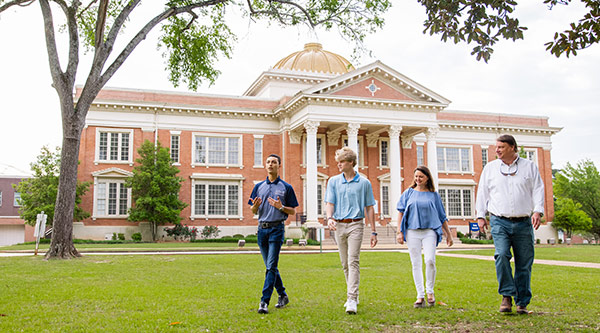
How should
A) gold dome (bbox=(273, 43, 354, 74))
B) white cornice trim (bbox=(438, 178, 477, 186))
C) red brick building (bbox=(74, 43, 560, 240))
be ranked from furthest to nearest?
gold dome (bbox=(273, 43, 354, 74)) → white cornice trim (bbox=(438, 178, 477, 186)) → red brick building (bbox=(74, 43, 560, 240))

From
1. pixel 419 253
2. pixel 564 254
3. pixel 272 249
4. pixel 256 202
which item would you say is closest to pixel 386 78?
pixel 564 254

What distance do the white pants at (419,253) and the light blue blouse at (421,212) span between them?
0.31 feet

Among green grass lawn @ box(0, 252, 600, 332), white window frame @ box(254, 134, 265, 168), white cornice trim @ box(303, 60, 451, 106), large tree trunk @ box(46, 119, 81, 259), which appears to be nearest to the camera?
green grass lawn @ box(0, 252, 600, 332)

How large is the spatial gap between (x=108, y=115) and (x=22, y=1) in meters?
18.3

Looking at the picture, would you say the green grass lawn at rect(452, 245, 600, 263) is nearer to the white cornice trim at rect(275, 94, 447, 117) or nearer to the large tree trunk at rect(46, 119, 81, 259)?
the white cornice trim at rect(275, 94, 447, 117)

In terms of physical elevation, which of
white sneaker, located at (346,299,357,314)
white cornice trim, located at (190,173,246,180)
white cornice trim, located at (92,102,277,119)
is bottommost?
white sneaker, located at (346,299,357,314)

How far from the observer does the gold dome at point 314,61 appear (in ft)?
139

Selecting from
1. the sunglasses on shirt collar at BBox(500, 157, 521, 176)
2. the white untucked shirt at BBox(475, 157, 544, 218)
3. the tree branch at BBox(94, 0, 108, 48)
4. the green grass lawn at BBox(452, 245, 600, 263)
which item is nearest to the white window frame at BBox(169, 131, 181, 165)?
the tree branch at BBox(94, 0, 108, 48)

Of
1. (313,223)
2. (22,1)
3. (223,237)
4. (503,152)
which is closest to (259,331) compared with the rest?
(503,152)

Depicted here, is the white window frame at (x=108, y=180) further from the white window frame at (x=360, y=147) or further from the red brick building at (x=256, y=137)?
the white window frame at (x=360, y=147)

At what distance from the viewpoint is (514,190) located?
6391 mm

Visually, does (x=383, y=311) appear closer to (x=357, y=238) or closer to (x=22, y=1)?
(x=357, y=238)

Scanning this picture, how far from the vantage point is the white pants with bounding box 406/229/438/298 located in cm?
689

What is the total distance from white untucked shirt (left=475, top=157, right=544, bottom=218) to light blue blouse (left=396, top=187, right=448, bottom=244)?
23.6 inches
